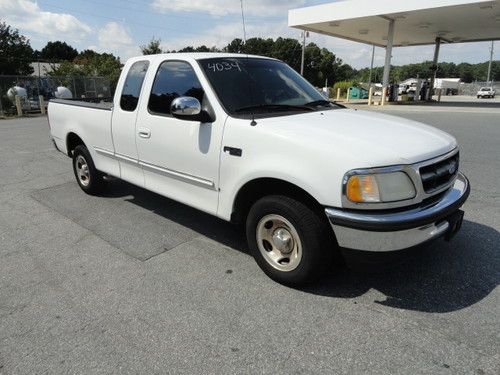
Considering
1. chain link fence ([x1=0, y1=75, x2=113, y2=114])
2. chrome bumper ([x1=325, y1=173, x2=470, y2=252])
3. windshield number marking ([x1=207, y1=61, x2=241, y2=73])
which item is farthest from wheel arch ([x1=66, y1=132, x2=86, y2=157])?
chain link fence ([x1=0, y1=75, x2=113, y2=114])

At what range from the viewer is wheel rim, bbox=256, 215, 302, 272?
3.27 meters

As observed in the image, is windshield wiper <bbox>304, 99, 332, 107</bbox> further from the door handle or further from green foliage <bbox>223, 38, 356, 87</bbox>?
green foliage <bbox>223, 38, 356, 87</bbox>

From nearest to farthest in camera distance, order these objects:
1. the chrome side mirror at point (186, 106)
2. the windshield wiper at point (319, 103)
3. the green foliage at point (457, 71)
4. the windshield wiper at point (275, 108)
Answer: the chrome side mirror at point (186, 106) < the windshield wiper at point (275, 108) < the windshield wiper at point (319, 103) < the green foliage at point (457, 71)

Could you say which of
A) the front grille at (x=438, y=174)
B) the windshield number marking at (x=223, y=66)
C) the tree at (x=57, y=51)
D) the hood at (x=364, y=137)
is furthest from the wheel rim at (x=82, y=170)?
the tree at (x=57, y=51)

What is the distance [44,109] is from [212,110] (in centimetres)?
2359

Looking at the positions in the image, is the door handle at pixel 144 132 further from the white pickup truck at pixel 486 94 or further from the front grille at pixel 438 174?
the white pickup truck at pixel 486 94

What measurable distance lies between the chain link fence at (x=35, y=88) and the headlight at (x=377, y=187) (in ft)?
68.6

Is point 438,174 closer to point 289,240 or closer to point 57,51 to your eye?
point 289,240

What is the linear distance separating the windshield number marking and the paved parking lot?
1804 mm

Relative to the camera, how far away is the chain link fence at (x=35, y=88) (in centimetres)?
2252

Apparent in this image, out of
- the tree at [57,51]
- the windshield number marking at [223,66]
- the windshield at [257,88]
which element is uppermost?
the tree at [57,51]

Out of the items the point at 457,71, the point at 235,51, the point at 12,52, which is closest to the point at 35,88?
the point at 12,52

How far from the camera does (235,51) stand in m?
10.1

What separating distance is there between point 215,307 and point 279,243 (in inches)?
29.2
